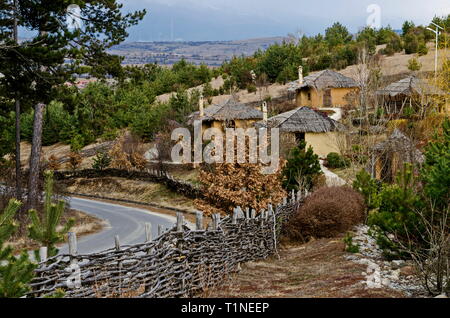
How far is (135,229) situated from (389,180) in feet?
43.4

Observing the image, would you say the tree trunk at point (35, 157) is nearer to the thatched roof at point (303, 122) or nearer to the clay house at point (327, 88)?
the thatched roof at point (303, 122)

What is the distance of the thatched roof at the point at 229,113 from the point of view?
47812 mm

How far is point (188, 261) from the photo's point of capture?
34.8 ft

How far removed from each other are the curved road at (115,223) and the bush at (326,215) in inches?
224

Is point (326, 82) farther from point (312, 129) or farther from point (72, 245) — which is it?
point (72, 245)

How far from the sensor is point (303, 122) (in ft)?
140

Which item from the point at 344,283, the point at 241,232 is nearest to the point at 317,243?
the point at 241,232

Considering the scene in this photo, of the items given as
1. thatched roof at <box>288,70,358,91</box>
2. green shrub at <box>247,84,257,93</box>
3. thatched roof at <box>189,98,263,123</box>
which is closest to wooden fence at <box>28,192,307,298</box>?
thatched roof at <box>189,98,263,123</box>

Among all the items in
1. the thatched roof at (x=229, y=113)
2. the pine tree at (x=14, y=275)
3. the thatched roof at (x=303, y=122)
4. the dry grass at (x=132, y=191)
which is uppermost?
the thatched roof at (x=229, y=113)

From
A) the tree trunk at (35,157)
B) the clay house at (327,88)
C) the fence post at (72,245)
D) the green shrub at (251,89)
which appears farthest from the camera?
the green shrub at (251,89)

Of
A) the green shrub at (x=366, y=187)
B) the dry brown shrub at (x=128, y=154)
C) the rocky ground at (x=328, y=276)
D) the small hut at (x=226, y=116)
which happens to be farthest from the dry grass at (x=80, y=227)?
the small hut at (x=226, y=116)

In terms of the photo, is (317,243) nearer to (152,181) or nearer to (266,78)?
(152,181)

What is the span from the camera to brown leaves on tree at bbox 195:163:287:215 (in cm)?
1841

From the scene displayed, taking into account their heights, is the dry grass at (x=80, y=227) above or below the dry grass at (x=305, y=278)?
below
